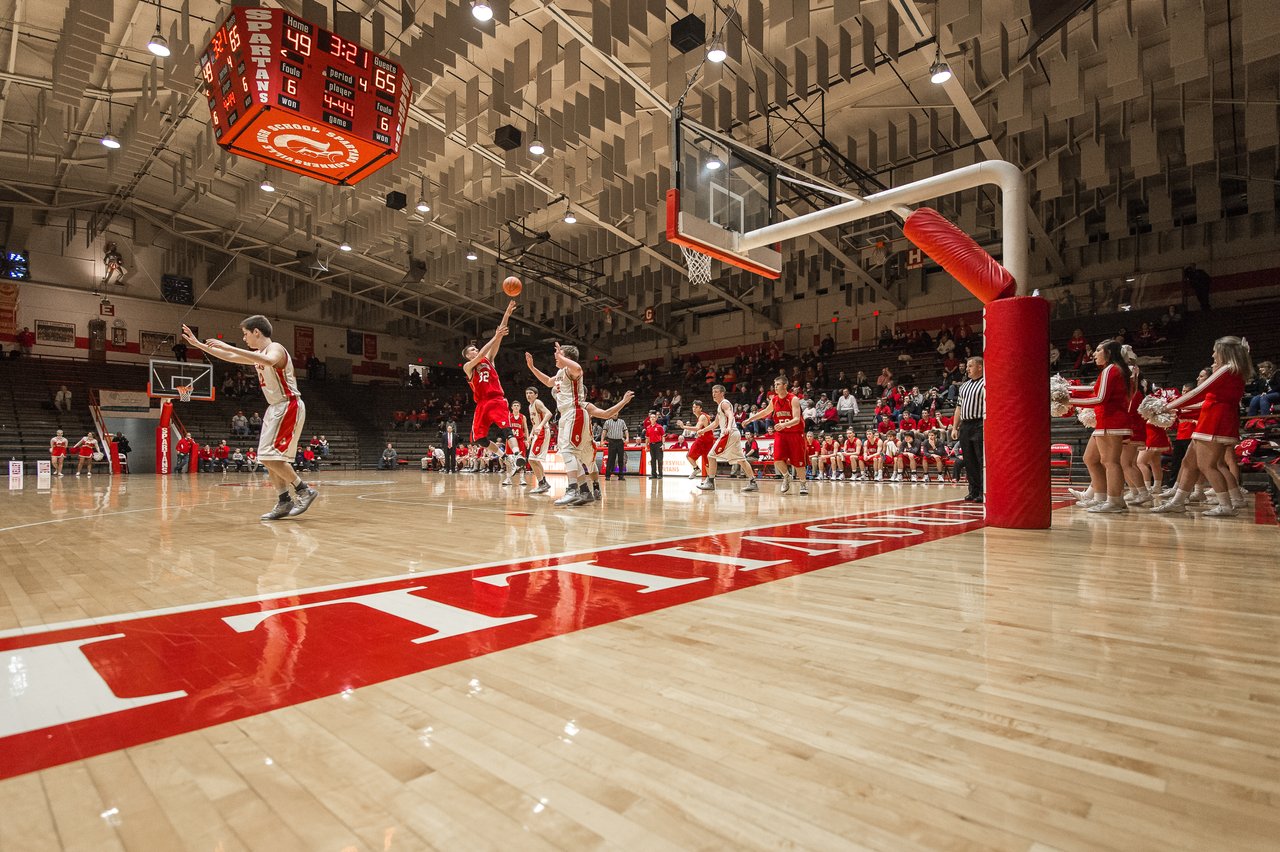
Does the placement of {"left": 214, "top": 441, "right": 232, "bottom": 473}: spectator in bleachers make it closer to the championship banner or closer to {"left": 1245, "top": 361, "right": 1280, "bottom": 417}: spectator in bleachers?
the championship banner

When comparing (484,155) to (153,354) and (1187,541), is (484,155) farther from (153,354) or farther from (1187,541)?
(153,354)

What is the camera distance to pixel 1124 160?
46.4 ft

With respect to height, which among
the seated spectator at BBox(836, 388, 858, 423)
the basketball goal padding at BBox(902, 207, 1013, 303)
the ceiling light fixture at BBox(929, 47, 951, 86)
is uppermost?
the ceiling light fixture at BBox(929, 47, 951, 86)

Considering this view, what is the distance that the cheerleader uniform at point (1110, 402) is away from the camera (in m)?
5.93

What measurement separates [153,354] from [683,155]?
90.4ft

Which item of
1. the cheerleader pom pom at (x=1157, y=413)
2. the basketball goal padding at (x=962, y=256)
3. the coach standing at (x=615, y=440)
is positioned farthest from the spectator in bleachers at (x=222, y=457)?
the cheerleader pom pom at (x=1157, y=413)

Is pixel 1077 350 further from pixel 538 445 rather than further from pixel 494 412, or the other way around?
pixel 494 412

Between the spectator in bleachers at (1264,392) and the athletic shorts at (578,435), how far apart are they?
31.9ft

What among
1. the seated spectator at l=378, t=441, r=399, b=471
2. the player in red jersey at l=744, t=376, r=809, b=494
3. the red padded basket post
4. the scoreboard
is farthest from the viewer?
the seated spectator at l=378, t=441, r=399, b=471

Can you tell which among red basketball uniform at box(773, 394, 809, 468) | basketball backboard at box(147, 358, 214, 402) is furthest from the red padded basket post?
basketball backboard at box(147, 358, 214, 402)

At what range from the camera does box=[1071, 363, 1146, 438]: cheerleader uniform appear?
593cm

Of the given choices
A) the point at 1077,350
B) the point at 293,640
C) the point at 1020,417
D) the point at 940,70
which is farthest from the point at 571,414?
the point at 1077,350

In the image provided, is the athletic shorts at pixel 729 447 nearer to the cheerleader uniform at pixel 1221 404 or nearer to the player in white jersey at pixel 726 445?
the player in white jersey at pixel 726 445

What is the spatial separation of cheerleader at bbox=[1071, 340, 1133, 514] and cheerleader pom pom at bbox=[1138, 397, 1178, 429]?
270 mm
